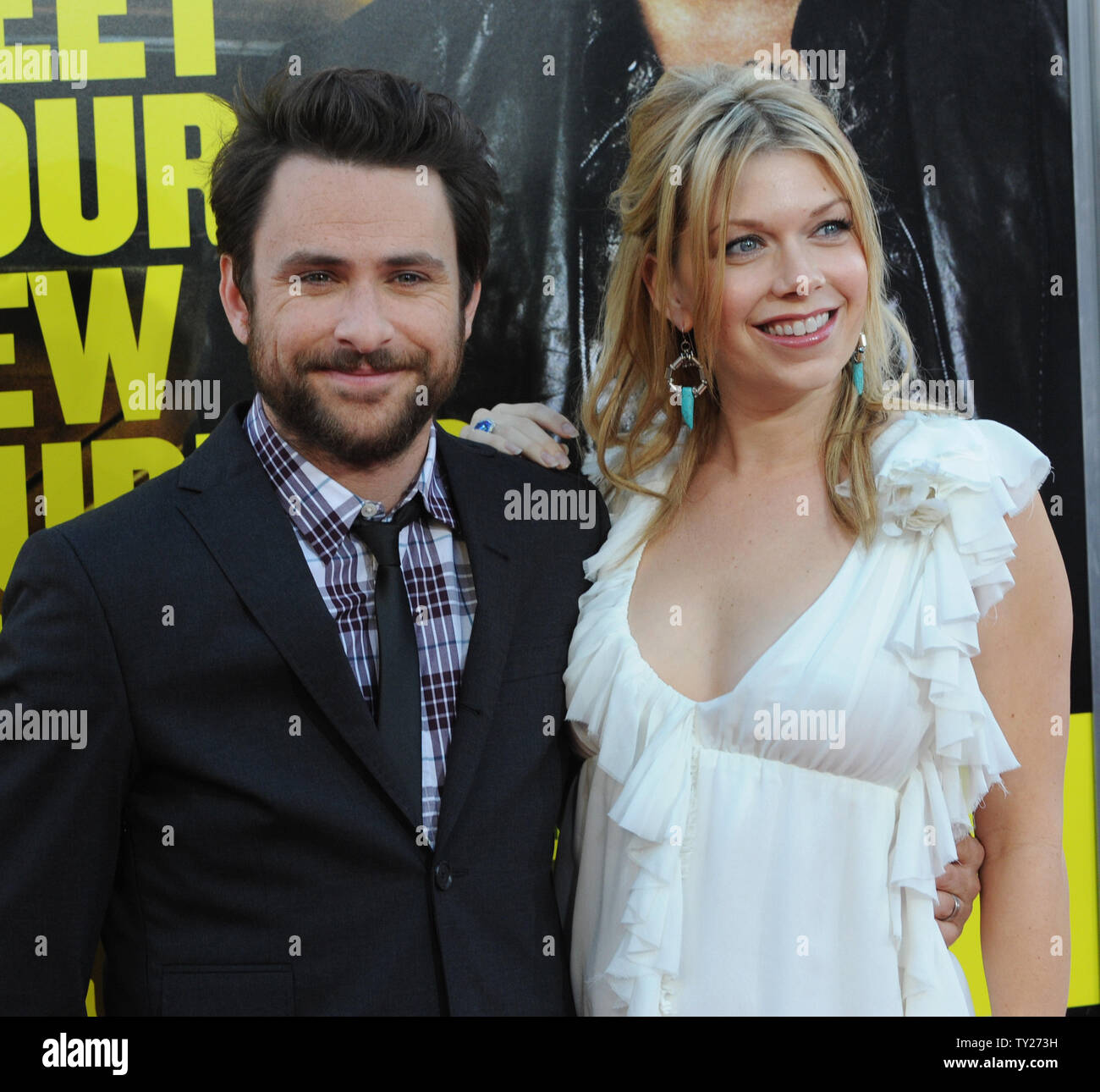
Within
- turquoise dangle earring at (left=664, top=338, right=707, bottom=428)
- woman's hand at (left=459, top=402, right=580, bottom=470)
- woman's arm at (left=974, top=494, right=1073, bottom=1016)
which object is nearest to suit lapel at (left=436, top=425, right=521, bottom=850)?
woman's hand at (left=459, top=402, right=580, bottom=470)

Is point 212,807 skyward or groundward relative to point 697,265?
groundward

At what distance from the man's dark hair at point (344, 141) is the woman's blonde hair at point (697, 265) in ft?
1.17

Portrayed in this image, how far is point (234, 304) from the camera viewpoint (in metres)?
2.21

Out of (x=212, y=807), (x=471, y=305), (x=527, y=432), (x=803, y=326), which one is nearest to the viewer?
(x=212, y=807)

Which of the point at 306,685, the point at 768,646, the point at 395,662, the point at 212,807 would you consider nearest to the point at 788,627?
→ the point at 768,646

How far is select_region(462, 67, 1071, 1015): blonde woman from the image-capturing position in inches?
77.8

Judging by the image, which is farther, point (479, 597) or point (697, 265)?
point (697, 265)

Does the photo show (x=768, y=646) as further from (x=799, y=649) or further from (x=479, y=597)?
(x=479, y=597)

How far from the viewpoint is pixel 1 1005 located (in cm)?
190

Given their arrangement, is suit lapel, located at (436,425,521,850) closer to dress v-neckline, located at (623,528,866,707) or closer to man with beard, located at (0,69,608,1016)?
man with beard, located at (0,69,608,1016)

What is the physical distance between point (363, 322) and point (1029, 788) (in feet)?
4.83

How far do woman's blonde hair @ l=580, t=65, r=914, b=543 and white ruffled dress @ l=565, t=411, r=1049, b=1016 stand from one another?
149 millimetres
